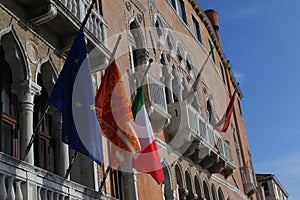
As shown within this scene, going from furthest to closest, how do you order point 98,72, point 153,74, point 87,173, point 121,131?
point 153,74
point 98,72
point 87,173
point 121,131

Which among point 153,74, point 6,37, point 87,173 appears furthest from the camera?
point 153,74

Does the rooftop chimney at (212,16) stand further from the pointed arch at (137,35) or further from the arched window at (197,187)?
the pointed arch at (137,35)

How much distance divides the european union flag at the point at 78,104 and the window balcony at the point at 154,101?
14.2 ft

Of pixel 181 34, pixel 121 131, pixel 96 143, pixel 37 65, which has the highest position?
pixel 181 34

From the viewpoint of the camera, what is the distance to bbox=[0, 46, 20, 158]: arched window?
7.20 meters

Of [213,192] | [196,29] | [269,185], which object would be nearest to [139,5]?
[213,192]

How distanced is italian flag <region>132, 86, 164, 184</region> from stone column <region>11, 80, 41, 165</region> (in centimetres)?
225

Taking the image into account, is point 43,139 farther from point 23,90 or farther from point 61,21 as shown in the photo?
point 61,21

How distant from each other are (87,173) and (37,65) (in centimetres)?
204

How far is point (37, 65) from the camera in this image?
7.84 metres

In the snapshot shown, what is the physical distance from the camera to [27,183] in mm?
6375

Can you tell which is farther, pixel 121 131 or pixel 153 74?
pixel 153 74

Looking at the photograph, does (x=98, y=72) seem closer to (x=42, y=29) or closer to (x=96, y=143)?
(x=42, y=29)

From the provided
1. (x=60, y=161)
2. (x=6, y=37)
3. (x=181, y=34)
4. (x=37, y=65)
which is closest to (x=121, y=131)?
(x=60, y=161)
